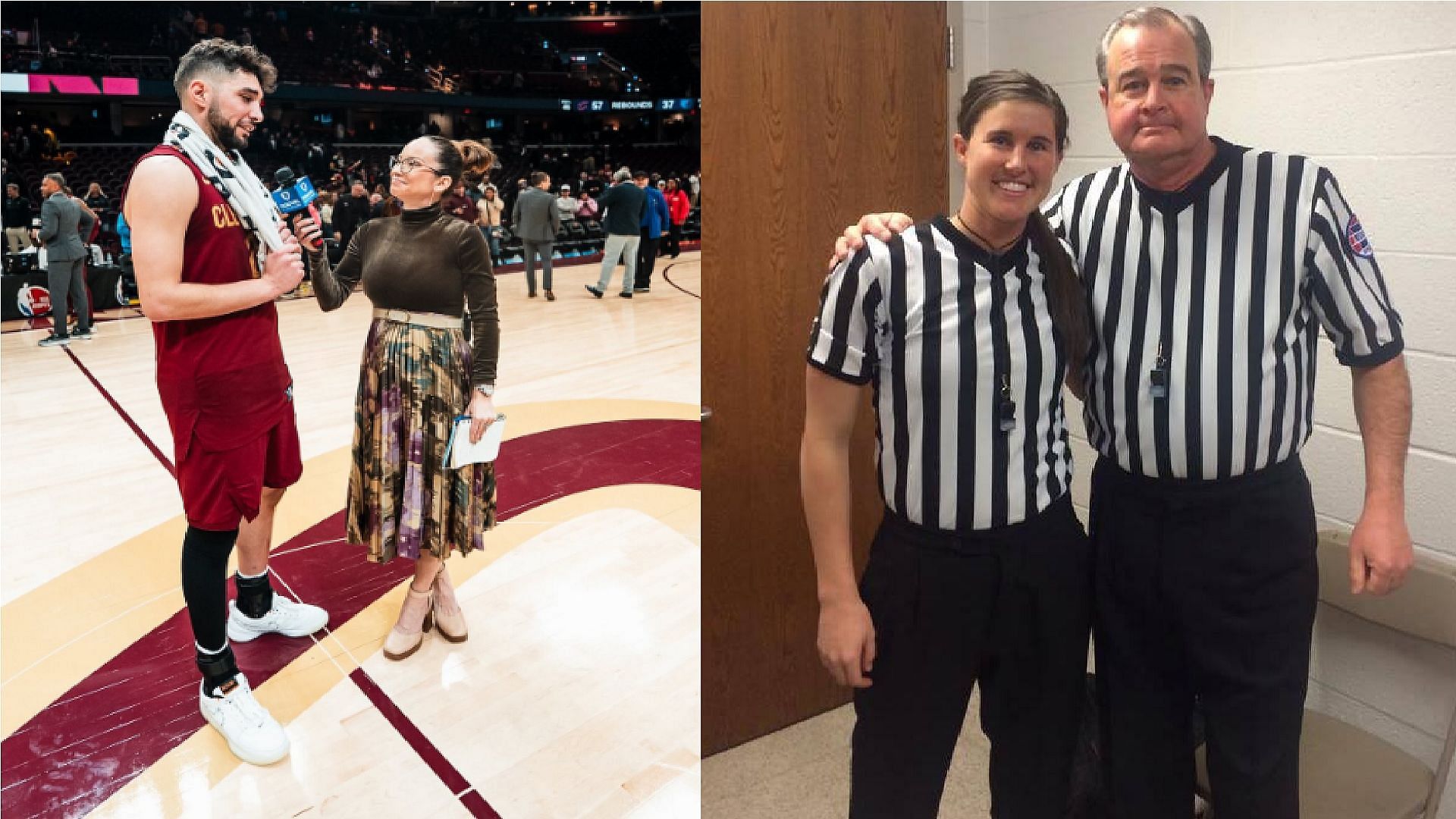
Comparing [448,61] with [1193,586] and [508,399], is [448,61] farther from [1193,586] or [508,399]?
[1193,586]

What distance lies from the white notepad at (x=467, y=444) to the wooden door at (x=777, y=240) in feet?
2.08

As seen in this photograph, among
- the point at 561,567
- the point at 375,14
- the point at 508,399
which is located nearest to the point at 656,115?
the point at 375,14

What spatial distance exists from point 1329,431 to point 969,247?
0.98 meters

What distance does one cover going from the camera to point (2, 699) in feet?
7.93

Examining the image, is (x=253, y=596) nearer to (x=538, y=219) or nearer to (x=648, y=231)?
(x=538, y=219)

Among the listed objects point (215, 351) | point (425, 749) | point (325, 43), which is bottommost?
point (425, 749)

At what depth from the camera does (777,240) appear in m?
2.26

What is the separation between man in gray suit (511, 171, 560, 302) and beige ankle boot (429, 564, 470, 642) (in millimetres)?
5919

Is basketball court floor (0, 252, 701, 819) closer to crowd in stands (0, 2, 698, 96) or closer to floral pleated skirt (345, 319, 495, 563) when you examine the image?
floral pleated skirt (345, 319, 495, 563)

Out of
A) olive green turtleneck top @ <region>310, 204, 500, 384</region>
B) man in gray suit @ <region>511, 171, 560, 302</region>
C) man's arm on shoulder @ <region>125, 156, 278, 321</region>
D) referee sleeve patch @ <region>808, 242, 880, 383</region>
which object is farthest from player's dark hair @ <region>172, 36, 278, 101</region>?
man in gray suit @ <region>511, 171, 560, 302</region>

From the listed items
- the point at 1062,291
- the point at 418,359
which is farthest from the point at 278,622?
the point at 1062,291

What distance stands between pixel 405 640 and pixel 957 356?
76.1 inches

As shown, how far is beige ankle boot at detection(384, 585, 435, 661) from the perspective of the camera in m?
2.69

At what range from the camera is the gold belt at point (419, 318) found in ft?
8.22
